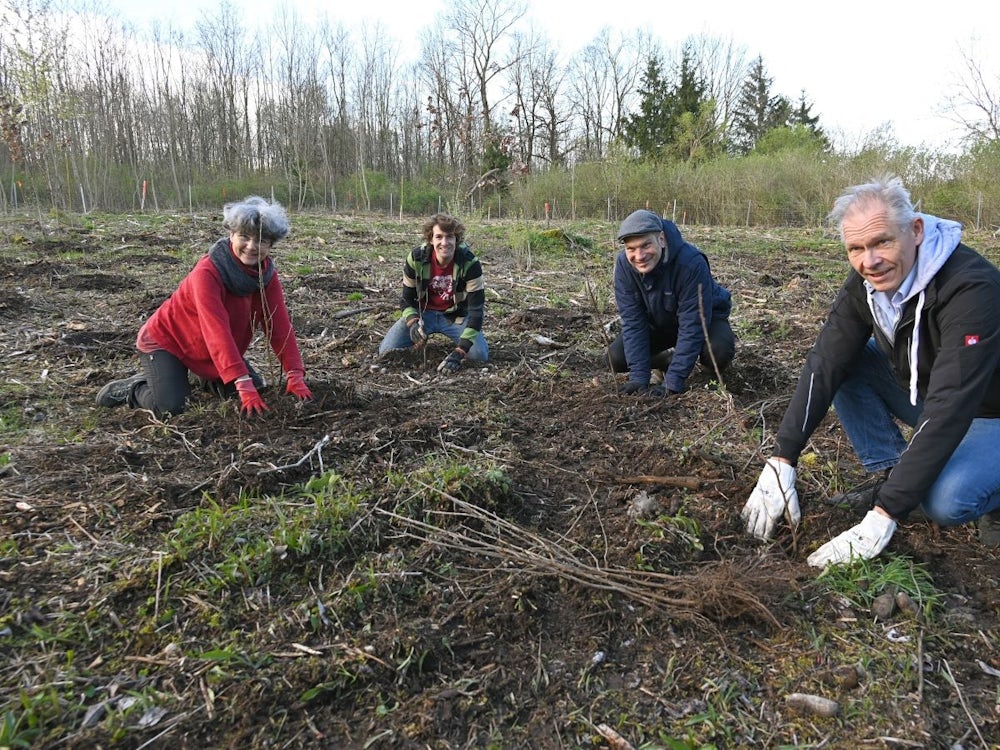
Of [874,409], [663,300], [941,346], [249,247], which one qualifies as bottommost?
[874,409]

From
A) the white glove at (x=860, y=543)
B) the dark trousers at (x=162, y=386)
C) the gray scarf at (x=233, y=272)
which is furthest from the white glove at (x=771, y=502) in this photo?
the dark trousers at (x=162, y=386)

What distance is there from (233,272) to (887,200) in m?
2.94

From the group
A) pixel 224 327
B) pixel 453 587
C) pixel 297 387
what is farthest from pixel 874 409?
pixel 224 327

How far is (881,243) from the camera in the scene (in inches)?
82.3

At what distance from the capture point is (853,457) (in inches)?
119

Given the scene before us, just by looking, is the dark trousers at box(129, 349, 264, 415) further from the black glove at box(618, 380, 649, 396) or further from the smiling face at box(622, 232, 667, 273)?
the smiling face at box(622, 232, 667, 273)

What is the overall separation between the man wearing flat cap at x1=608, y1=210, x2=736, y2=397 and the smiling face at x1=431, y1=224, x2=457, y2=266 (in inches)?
49.4

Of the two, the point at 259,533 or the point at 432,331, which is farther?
the point at 432,331

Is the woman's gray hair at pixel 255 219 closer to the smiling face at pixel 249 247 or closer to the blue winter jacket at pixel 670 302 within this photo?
the smiling face at pixel 249 247

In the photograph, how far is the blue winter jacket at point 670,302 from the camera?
3.73 metres

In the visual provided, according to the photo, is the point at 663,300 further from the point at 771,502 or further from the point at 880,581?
the point at 880,581

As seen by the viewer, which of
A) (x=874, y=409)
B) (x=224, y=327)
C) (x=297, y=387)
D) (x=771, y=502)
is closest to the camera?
(x=771, y=502)

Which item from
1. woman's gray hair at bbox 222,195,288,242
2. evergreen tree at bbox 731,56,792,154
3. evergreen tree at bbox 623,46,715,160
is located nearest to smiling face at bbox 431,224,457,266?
woman's gray hair at bbox 222,195,288,242

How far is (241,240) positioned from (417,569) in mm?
2038
